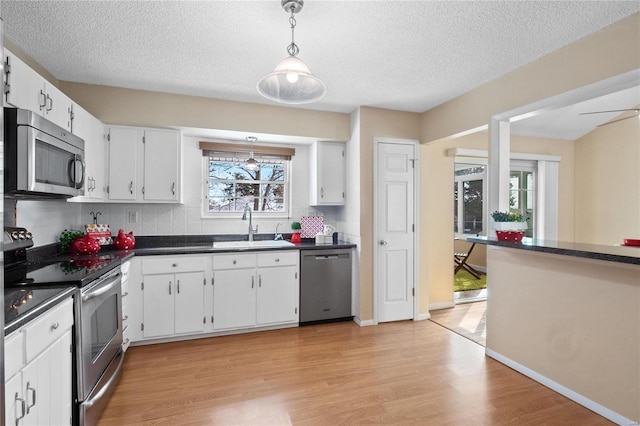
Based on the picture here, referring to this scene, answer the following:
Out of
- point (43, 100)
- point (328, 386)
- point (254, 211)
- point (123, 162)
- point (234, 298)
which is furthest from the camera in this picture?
point (254, 211)

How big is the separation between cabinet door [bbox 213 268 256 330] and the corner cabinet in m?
1.00

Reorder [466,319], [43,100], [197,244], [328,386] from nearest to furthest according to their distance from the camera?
1. [43,100]
2. [328,386]
3. [197,244]
4. [466,319]

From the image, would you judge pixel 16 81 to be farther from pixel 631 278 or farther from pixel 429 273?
pixel 429 273

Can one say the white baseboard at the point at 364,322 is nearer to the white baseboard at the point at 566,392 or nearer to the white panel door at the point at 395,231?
the white panel door at the point at 395,231

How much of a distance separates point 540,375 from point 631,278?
1.01 m

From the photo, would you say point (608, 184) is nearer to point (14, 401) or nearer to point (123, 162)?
point (123, 162)

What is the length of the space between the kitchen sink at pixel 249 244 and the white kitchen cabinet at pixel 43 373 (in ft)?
5.75

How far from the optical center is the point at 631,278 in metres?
1.96

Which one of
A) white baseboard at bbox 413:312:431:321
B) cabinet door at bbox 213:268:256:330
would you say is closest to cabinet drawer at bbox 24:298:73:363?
cabinet door at bbox 213:268:256:330

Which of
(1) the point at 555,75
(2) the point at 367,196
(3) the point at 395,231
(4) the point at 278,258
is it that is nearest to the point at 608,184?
(1) the point at 555,75

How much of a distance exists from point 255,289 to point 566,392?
273 cm

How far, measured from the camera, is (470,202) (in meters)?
6.14

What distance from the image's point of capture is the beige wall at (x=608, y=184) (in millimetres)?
4336

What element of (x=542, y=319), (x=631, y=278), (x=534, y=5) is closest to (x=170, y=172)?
(x=534, y=5)
